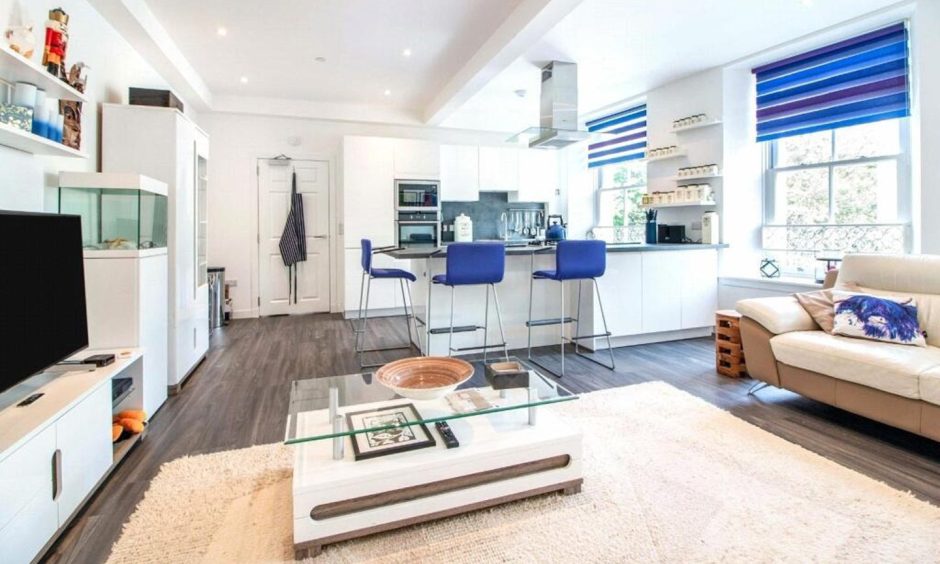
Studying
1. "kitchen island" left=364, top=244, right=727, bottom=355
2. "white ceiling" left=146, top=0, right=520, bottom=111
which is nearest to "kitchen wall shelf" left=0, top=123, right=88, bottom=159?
"white ceiling" left=146, top=0, right=520, bottom=111

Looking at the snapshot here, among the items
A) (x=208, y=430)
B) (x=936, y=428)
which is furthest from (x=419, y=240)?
(x=936, y=428)

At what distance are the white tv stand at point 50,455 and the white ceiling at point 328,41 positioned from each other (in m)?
3.08

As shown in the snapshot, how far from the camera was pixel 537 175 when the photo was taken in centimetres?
750

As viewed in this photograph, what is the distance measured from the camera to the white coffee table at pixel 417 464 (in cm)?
165

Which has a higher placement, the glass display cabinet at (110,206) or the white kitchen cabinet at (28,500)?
the glass display cabinet at (110,206)

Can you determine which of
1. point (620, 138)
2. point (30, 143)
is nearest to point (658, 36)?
point (620, 138)

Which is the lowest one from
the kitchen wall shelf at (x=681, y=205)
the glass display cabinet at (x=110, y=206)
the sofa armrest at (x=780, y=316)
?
the sofa armrest at (x=780, y=316)

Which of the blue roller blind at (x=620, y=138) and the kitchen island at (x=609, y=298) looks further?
the blue roller blind at (x=620, y=138)

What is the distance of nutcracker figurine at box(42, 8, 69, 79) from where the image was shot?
2428 millimetres

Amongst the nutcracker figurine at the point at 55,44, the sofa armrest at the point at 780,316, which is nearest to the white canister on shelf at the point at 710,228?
the sofa armrest at the point at 780,316

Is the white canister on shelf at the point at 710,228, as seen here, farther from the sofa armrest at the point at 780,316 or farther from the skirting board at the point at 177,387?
the skirting board at the point at 177,387

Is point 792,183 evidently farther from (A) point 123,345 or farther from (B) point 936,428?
(A) point 123,345

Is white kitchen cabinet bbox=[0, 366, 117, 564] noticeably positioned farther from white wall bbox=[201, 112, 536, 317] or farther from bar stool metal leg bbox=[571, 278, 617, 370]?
white wall bbox=[201, 112, 536, 317]

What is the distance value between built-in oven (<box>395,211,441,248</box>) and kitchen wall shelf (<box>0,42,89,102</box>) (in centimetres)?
418
